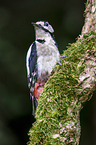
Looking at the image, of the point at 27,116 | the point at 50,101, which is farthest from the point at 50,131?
the point at 27,116

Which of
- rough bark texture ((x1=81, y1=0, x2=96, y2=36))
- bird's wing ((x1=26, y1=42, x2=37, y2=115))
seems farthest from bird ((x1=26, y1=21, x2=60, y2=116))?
rough bark texture ((x1=81, y1=0, x2=96, y2=36))

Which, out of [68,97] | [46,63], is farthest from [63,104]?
[46,63]

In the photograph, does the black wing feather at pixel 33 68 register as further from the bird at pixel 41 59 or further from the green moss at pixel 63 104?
the green moss at pixel 63 104

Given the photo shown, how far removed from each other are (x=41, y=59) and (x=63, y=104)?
33.3 inches

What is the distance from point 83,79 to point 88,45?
23 centimetres

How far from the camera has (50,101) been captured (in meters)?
1.71

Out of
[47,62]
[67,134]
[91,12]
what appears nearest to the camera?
[67,134]

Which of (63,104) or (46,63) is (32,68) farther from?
(63,104)

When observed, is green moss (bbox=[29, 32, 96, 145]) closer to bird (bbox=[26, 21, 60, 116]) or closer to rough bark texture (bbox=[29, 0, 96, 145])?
rough bark texture (bbox=[29, 0, 96, 145])

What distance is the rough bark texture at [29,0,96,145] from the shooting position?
163cm

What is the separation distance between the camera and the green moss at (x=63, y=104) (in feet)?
5.34

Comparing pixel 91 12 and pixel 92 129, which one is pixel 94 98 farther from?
pixel 91 12

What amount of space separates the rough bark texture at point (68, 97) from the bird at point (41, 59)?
2.14ft

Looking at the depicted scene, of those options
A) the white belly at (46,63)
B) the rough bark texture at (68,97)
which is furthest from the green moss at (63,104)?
the white belly at (46,63)
